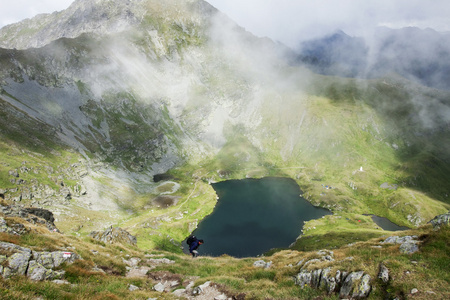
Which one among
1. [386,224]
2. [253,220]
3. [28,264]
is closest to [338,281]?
[28,264]

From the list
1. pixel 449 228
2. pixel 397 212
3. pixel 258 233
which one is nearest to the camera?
pixel 449 228

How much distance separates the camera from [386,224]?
157500 mm

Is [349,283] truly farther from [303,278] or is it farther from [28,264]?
[28,264]

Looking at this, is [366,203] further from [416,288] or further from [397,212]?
[416,288]

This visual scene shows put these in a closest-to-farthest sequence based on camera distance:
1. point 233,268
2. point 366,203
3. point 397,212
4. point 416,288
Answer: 1. point 416,288
2. point 233,268
3. point 397,212
4. point 366,203

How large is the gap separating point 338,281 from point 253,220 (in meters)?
131

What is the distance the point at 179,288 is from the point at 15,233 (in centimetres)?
1610

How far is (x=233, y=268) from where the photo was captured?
25.9m

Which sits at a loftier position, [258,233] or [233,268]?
[233,268]

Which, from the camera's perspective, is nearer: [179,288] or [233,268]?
[179,288]

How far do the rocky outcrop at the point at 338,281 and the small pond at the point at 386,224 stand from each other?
167 m

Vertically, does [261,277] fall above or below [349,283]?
below

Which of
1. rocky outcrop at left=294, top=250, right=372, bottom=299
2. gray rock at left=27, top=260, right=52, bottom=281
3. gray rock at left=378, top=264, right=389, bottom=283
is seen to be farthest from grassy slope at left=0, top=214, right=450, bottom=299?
gray rock at left=27, top=260, right=52, bottom=281

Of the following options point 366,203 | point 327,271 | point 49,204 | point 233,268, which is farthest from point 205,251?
point 366,203
